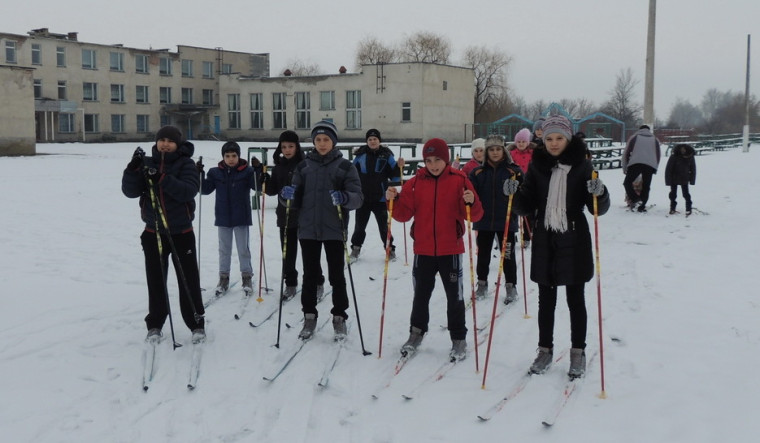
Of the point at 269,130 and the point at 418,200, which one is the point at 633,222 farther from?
the point at 269,130

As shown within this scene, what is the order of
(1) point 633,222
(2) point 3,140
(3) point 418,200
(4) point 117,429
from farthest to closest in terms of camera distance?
(2) point 3,140, (1) point 633,222, (3) point 418,200, (4) point 117,429

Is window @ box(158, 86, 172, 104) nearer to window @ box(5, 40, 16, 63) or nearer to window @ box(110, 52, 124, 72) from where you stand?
window @ box(110, 52, 124, 72)

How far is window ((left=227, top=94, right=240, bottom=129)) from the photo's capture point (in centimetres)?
5338

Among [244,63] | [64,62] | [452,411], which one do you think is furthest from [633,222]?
[244,63]

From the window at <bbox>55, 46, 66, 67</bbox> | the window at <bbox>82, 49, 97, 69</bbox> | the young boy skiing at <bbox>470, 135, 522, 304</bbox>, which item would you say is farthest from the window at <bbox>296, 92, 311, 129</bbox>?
the young boy skiing at <bbox>470, 135, 522, 304</bbox>

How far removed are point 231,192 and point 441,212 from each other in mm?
2673

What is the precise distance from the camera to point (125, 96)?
52.5m

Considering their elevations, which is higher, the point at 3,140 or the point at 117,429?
the point at 3,140

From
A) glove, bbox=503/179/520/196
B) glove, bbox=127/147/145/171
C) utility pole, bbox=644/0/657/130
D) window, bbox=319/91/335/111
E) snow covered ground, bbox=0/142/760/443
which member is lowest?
snow covered ground, bbox=0/142/760/443

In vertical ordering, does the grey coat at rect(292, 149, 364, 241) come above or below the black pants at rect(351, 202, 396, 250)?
above

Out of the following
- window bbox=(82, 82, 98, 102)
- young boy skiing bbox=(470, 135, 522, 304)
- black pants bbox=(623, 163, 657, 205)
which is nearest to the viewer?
young boy skiing bbox=(470, 135, 522, 304)

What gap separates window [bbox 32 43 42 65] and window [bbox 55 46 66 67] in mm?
1059

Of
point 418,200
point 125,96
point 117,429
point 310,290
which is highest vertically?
point 125,96

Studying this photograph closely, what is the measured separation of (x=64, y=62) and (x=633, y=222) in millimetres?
48113
